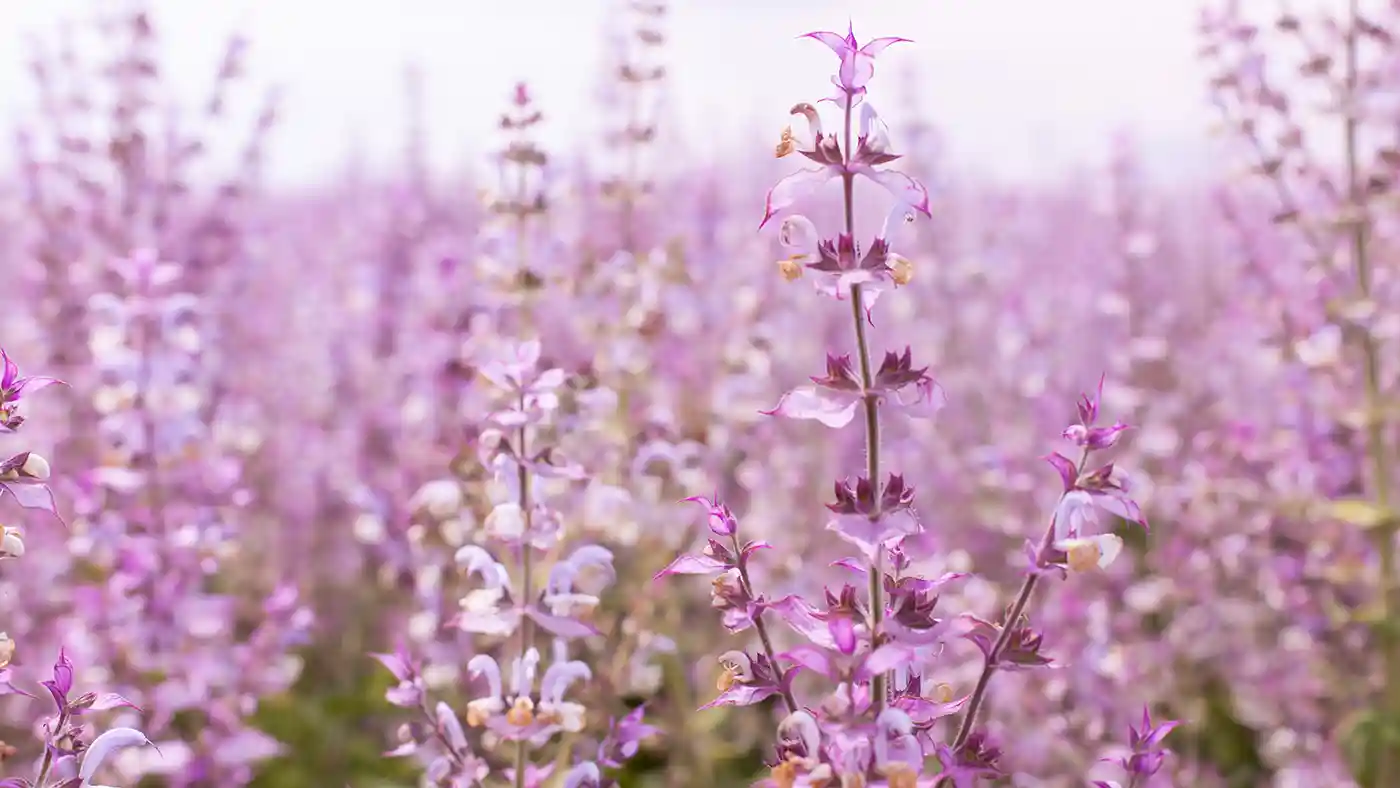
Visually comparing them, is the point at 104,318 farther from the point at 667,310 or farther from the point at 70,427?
the point at 667,310

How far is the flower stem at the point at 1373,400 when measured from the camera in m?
4.38

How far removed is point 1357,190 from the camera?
442 centimetres

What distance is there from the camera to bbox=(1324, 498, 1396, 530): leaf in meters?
4.23

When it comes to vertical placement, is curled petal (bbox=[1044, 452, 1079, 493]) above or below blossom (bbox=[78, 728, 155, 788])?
above

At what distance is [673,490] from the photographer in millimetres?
4789

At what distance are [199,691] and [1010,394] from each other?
504 cm

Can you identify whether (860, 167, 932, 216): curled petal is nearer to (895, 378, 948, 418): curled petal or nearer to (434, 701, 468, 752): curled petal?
(895, 378, 948, 418): curled petal

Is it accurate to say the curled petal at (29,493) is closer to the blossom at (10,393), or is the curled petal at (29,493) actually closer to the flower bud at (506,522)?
the blossom at (10,393)

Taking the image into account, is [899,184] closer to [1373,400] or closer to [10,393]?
[10,393]

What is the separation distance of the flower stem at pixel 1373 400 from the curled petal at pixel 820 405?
327cm

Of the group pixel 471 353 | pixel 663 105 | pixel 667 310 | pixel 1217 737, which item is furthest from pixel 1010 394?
pixel 471 353

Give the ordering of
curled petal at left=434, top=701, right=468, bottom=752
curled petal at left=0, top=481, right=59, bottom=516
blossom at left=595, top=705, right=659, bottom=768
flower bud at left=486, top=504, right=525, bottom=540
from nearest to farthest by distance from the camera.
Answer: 1. curled petal at left=0, top=481, right=59, bottom=516
2. blossom at left=595, top=705, right=659, bottom=768
3. curled petal at left=434, top=701, right=468, bottom=752
4. flower bud at left=486, top=504, right=525, bottom=540

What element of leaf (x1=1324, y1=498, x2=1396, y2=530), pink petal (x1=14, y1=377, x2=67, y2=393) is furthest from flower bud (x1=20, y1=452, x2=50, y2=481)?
leaf (x1=1324, y1=498, x2=1396, y2=530)

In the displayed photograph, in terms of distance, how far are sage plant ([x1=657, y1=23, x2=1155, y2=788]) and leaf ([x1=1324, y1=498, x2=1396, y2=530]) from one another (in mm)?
2868
